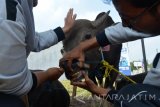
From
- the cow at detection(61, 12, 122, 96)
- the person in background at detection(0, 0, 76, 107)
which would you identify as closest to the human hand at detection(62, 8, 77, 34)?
the person in background at detection(0, 0, 76, 107)

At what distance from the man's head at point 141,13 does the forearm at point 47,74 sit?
0.72 m

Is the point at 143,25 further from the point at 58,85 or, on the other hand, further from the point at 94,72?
the point at 94,72

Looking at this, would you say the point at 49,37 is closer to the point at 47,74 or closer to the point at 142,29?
the point at 47,74

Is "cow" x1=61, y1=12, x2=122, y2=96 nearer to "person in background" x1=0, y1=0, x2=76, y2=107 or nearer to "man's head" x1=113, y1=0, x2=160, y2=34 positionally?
"person in background" x1=0, y1=0, x2=76, y2=107

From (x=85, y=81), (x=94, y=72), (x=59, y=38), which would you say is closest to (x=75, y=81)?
(x=85, y=81)

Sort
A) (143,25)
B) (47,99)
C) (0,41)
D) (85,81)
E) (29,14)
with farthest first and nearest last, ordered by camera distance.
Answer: (47,99) < (85,81) < (29,14) < (0,41) < (143,25)

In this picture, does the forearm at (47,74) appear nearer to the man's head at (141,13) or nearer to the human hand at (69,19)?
the human hand at (69,19)

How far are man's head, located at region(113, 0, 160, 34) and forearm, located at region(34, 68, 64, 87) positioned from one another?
724mm

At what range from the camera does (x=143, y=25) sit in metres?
1.45

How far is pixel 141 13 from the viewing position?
1402 millimetres

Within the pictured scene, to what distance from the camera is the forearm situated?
207 cm

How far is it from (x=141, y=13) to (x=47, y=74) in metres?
0.87

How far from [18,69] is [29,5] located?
0.34 meters

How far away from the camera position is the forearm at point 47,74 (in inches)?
81.5
